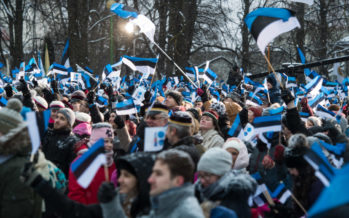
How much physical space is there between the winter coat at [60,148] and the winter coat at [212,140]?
142 cm

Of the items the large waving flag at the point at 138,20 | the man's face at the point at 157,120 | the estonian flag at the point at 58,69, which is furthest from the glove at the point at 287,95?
the estonian flag at the point at 58,69

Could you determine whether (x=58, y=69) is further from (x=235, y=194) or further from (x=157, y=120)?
(x=235, y=194)

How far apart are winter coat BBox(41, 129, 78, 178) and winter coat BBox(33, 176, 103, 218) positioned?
154 centimetres

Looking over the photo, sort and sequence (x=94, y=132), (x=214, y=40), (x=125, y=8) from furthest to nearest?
(x=214, y=40) < (x=125, y=8) < (x=94, y=132)

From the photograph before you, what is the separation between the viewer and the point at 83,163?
9.92ft

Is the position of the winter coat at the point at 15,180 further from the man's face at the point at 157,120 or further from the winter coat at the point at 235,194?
the man's face at the point at 157,120

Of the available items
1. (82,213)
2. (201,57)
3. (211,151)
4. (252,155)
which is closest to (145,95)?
(252,155)

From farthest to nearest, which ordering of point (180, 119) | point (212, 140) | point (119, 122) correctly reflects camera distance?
1. point (119, 122)
2. point (212, 140)
3. point (180, 119)

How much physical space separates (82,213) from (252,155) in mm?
2382

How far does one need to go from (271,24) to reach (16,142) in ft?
9.41

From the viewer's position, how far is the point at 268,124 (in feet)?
14.2

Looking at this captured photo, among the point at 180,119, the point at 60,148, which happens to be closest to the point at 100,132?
the point at 60,148

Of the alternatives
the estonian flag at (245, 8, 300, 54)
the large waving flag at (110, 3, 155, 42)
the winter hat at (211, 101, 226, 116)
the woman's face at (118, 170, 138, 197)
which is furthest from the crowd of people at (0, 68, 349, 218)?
the large waving flag at (110, 3, 155, 42)

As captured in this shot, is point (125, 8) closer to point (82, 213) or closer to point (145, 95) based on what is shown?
point (145, 95)
